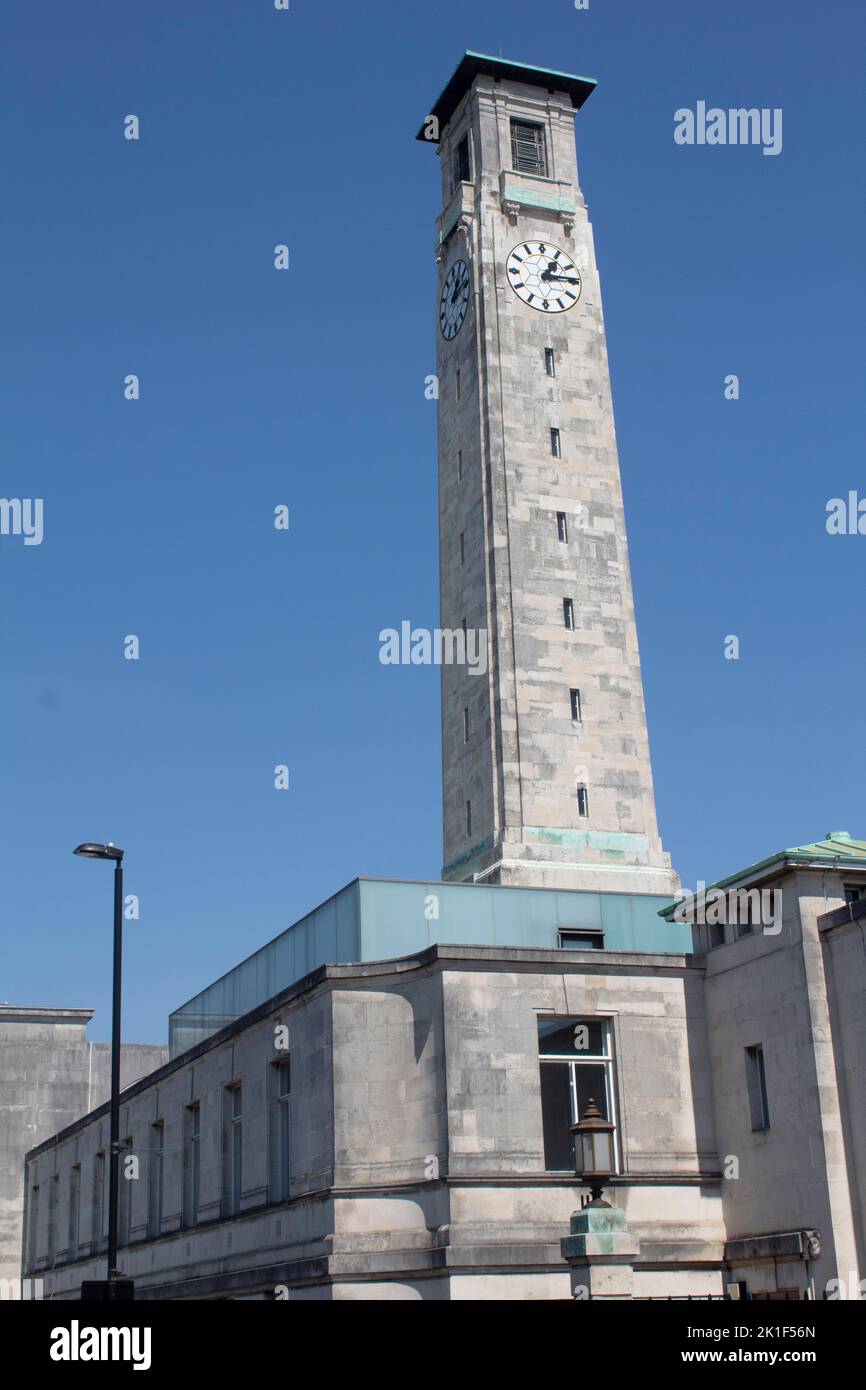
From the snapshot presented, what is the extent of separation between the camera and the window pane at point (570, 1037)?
31.5 meters

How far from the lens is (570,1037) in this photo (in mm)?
31750

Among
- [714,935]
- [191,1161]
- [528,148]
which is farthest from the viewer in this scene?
[528,148]

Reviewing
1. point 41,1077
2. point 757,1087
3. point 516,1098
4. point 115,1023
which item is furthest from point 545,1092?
point 41,1077

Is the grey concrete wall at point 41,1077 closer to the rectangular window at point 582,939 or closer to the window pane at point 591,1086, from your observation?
the rectangular window at point 582,939

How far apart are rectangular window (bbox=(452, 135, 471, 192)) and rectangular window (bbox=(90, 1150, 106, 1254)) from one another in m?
36.6

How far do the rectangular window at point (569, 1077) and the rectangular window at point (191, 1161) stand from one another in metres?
11.4

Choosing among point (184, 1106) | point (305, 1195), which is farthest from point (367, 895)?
point (184, 1106)

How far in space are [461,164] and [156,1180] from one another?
37.5 m

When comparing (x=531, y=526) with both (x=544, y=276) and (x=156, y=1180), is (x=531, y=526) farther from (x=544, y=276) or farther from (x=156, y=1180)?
(x=156, y=1180)

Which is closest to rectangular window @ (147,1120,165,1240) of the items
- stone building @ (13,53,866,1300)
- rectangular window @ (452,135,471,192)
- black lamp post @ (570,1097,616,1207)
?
stone building @ (13,53,866,1300)

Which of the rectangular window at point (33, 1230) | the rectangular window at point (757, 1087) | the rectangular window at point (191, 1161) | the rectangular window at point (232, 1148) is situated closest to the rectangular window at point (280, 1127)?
the rectangular window at point (232, 1148)

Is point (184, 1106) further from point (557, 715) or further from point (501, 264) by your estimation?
point (501, 264)

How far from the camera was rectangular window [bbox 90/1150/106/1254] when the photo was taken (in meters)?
47.5

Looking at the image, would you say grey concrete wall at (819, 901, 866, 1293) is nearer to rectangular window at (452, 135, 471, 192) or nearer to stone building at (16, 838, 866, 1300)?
stone building at (16, 838, 866, 1300)
